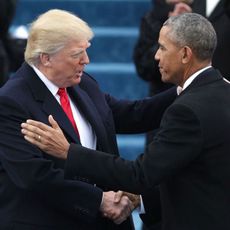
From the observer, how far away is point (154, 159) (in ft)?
13.7

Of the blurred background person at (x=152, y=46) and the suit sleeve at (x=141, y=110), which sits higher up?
the suit sleeve at (x=141, y=110)

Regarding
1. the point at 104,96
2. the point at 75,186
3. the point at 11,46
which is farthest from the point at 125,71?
the point at 75,186

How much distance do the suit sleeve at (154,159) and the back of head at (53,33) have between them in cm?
52

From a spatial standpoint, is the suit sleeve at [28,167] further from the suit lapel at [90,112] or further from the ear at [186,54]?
the ear at [186,54]

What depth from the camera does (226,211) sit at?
425 centimetres

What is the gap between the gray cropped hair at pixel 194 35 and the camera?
13.9ft

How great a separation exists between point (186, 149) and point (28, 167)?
29.8 inches

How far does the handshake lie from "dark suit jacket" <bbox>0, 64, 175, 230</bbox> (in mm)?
50

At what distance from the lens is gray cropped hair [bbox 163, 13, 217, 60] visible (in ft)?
13.9

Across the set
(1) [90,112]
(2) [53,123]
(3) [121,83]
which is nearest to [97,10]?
(3) [121,83]

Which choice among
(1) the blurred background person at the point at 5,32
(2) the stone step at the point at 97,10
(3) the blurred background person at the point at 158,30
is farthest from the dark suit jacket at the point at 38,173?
(2) the stone step at the point at 97,10

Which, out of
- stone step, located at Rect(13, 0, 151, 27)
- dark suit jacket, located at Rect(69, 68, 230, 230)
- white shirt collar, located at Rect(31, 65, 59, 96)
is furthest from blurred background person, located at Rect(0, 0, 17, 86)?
stone step, located at Rect(13, 0, 151, 27)

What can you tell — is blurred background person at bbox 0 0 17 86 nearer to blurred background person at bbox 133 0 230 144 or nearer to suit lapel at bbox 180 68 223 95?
blurred background person at bbox 133 0 230 144

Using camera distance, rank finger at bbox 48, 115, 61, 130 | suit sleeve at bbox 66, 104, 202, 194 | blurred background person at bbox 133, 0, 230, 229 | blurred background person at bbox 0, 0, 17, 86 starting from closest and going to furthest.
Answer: suit sleeve at bbox 66, 104, 202, 194 < finger at bbox 48, 115, 61, 130 < blurred background person at bbox 133, 0, 230, 229 < blurred background person at bbox 0, 0, 17, 86
